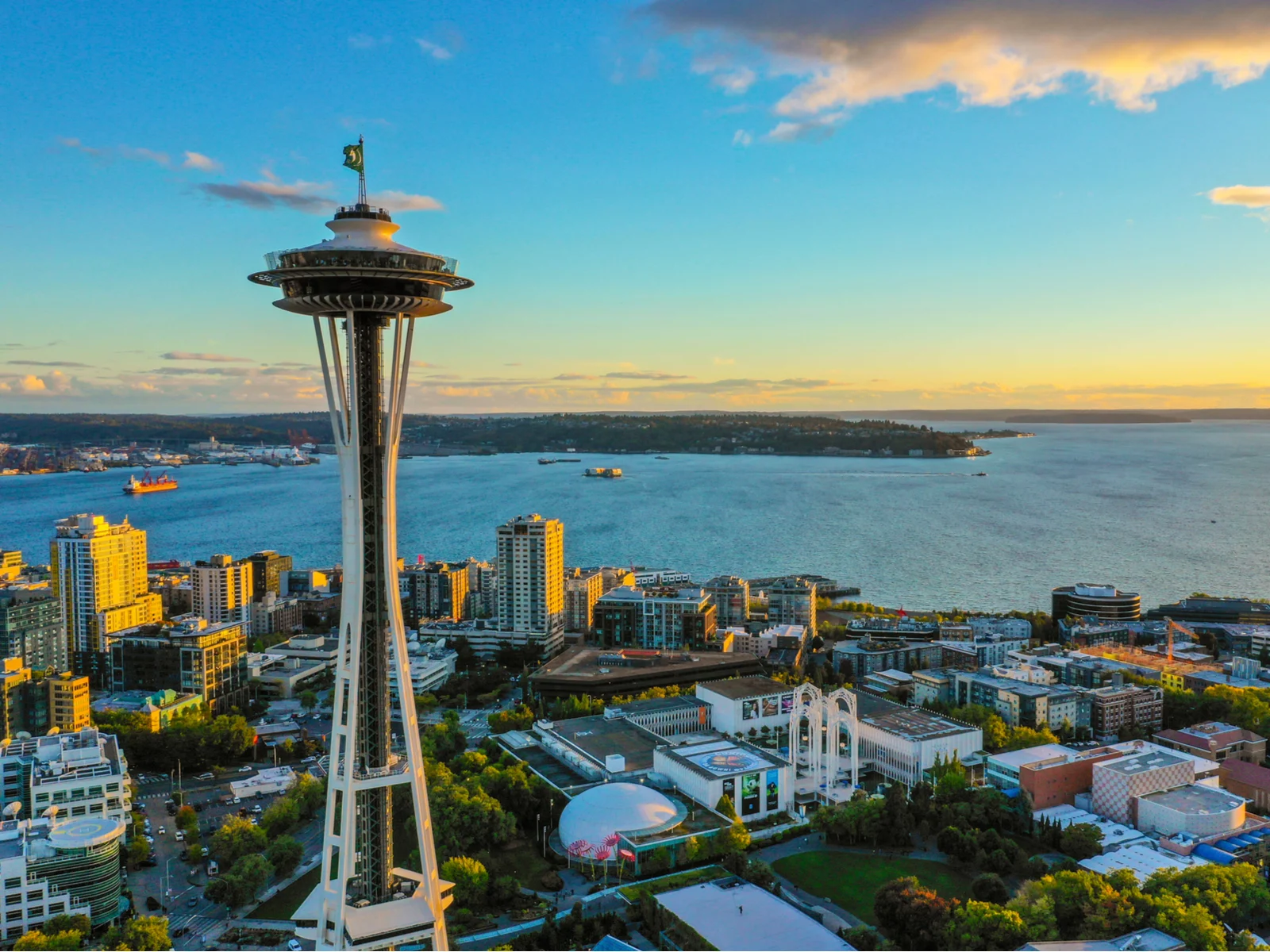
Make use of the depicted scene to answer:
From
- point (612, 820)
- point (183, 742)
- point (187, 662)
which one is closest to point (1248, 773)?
point (612, 820)

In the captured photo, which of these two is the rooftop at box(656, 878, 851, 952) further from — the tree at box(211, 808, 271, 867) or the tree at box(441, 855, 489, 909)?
the tree at box(211, 808, 271, 867)

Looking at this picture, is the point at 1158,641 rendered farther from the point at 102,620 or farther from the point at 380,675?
the point at 102,620

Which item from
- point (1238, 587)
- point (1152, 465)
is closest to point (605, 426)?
point (1152, 465)

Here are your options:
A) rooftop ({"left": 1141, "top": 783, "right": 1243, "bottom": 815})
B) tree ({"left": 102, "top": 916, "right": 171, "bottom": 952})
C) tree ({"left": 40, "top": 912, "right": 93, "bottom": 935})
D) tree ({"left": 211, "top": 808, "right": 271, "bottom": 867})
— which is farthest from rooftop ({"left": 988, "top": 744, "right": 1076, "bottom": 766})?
tree ({"left": 40, "top": 912, "right": 93, "bottom": 935})

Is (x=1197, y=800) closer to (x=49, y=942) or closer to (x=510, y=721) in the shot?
(x=510, y=721)

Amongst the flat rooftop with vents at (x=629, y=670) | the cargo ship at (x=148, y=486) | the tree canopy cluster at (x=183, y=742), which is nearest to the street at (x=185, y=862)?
the tree canopy cluster at (x=183, y=742)

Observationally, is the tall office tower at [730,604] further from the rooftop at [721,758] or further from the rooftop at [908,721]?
the rooftop at [721,758]
